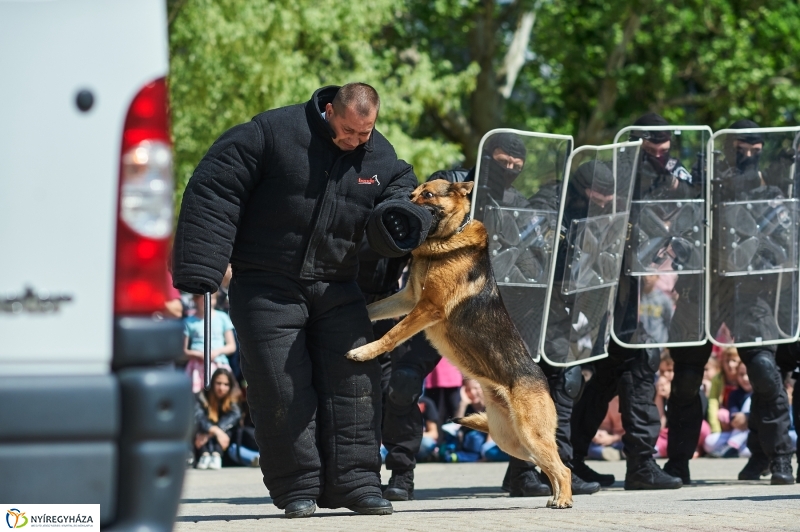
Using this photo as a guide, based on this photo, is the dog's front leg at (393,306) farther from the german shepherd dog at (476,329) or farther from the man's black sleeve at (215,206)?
the man's black sleeve at (215,206)

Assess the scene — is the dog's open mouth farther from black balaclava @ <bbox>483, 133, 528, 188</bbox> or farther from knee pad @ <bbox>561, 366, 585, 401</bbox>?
knee pad @ <bbox>561, 366, 585, 401</bbox>

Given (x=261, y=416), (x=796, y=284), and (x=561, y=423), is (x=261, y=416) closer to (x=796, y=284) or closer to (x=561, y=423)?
(x=561, y=423)

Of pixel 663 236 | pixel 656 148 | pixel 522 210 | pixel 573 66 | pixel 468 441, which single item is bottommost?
pixel 468 441

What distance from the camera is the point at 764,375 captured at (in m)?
8.02

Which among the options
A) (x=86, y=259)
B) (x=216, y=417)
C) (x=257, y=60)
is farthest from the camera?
(x=257, y=60)

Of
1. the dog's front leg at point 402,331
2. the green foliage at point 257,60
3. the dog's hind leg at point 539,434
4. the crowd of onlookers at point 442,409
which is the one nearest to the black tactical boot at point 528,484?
the dog's hind leg at point 539,434

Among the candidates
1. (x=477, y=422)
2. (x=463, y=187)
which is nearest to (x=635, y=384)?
(x=477, y=422)

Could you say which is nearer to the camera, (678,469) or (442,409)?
(678,469)

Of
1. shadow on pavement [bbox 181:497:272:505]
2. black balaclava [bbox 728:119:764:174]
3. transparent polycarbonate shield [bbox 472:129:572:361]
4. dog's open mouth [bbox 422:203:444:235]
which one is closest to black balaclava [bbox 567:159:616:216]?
transparent polycarbonate shield [bbox 472:129:572:361]

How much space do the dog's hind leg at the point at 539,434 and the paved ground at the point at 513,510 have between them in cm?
12

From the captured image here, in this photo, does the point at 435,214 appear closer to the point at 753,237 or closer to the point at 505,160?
the point at 505,160

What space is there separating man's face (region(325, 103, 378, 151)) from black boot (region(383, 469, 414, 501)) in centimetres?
256

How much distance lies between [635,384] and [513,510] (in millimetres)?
1962

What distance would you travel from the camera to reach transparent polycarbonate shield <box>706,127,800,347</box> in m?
7.83
